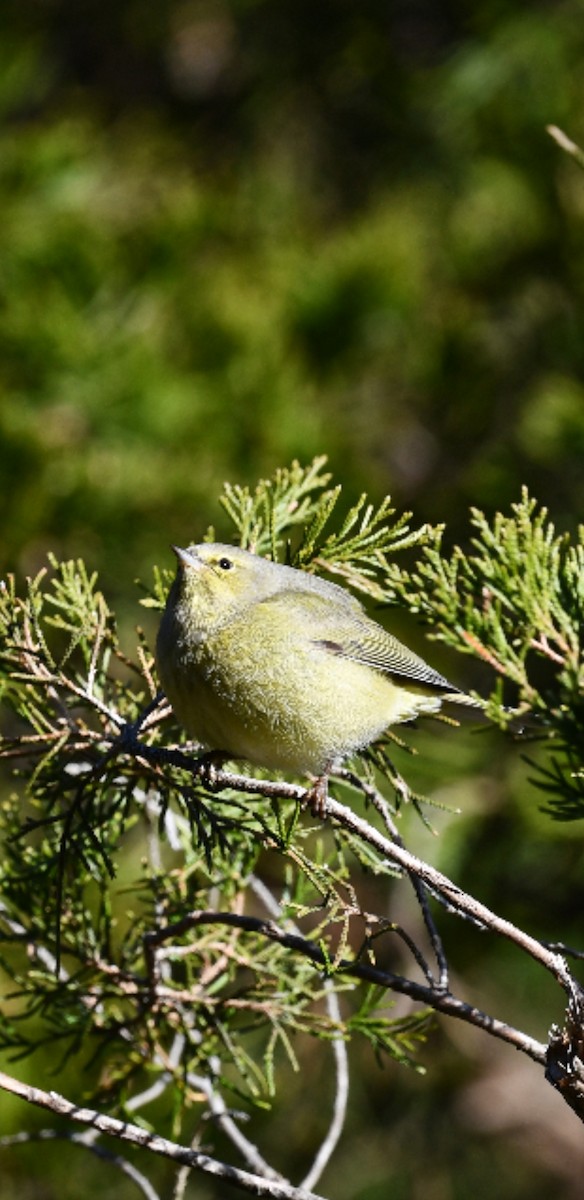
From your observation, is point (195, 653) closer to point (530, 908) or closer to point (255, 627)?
point (255, 627)

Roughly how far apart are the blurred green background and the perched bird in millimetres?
1856

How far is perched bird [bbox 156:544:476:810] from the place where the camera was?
2783 mm

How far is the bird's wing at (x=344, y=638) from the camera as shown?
320 centimetres

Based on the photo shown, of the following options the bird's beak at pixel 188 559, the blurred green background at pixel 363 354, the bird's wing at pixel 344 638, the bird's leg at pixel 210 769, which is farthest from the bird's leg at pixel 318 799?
the blurred green background at pixel 363 354

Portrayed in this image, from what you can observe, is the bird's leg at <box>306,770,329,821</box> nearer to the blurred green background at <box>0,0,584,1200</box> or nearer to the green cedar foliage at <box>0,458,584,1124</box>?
the green cedar foliage at <box>0,458,584,1124</box>

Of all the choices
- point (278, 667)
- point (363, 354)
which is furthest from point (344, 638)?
point (363, 354)

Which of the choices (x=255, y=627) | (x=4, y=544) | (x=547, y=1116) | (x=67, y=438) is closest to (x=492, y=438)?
(x=67, y=438)

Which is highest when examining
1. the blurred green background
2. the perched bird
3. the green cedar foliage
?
the blurred green background

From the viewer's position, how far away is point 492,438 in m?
6.62

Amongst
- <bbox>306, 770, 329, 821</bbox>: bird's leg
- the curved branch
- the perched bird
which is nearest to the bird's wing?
the perched bird

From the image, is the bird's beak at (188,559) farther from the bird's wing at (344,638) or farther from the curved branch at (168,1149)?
the curved branch at (168,1149)

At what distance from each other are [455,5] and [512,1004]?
5509 mm

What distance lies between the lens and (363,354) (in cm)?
633

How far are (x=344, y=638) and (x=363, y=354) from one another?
330cm
